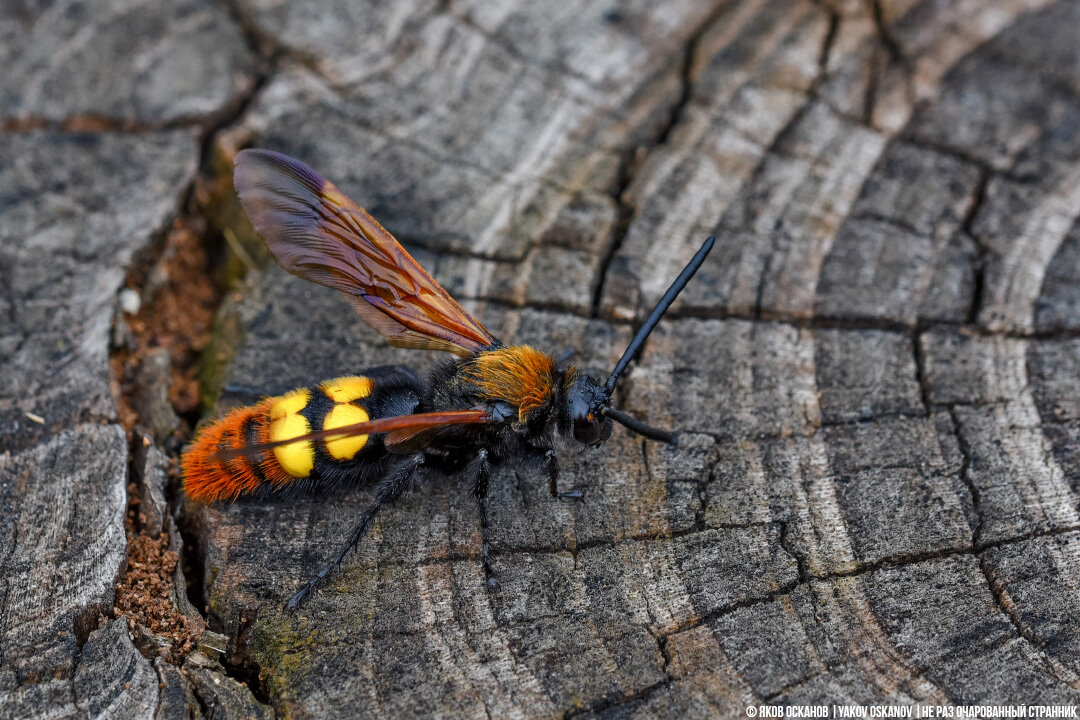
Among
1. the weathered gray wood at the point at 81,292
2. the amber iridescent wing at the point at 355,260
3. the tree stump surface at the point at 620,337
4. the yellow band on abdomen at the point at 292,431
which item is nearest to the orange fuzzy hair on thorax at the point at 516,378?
the amber iridescent wing at the point at 355,260

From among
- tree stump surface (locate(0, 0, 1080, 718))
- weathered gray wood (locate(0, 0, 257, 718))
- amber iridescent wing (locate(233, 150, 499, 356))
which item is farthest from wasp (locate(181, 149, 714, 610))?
weathered gray wood (locate(0, 0, 257, 718))

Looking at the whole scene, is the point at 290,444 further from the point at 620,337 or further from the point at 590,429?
the point at 620,337

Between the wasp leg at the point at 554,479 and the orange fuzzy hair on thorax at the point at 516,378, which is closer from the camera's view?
the wasp leg at the point at 554,479

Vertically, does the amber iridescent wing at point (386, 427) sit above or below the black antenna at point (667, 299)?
below

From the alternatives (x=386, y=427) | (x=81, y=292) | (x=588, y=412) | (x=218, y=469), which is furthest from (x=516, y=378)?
(x=81, y=292)

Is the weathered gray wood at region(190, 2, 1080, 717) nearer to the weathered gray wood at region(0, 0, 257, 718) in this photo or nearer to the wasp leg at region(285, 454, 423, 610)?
the wasp leg at region(285, 454, 423, 610)

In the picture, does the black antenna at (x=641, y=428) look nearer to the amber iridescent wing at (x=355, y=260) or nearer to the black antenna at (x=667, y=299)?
the black antenna at (x=667, y=299)
